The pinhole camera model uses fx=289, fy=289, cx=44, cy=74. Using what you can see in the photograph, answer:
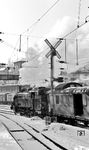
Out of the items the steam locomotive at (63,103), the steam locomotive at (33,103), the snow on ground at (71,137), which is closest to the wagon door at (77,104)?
the steam locomotive at (63,103)

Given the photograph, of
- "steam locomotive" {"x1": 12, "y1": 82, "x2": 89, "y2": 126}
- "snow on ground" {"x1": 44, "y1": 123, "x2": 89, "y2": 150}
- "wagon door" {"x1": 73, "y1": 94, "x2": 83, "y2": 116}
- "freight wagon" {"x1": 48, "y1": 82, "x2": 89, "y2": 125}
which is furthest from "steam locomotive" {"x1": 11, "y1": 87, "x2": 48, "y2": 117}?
"snow on ground" {"x1": 44, "y1": 123, "x2": 89, "y2": 150}

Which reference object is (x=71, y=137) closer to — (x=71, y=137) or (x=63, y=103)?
(x=71, y=137)

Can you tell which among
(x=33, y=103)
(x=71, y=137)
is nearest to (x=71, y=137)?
(x=71, y=137)

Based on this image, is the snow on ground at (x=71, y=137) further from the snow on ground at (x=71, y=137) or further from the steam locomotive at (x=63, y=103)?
the steam locomotive at (x=63, y=103)

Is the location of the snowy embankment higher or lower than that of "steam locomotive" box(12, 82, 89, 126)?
lower

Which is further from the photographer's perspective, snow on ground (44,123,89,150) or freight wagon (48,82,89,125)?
freight wagon (48,82,89,125)

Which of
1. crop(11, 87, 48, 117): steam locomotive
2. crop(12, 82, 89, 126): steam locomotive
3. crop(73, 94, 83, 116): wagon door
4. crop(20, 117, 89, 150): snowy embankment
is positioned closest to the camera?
crop(20, 117, 89, 150): snowy embankment

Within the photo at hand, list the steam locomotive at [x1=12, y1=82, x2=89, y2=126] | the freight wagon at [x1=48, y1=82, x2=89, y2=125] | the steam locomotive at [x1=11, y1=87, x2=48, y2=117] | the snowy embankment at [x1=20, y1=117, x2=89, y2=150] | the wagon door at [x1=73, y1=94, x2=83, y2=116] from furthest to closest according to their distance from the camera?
the steam locomotive at [x1=11, y1=87, x2=48, y2=117] < the wagon door at [x1=73, y1=94, x2=83, y2=116] < the steam locomotive at [x1=12, y1=82, x2=89, y2=126] < the freight wagon at [x1=48, y1=82, x2=89, y2=125] < the snowy embankment at [x1=20, y1=117, x2=89, y2=150]

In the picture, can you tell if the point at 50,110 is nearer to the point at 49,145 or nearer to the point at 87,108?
the point at 87,108

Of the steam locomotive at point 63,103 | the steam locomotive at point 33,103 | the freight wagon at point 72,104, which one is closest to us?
the freight wagon at point 72,104

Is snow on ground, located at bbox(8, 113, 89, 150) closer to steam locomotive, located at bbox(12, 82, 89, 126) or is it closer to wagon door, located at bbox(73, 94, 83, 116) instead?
steam locomotive, located at bbox(12, 82, 89, 126)

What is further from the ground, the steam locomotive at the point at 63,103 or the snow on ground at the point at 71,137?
the steam locomotive at the point at 63,103

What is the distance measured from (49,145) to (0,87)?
94.5m

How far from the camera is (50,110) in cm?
2819
